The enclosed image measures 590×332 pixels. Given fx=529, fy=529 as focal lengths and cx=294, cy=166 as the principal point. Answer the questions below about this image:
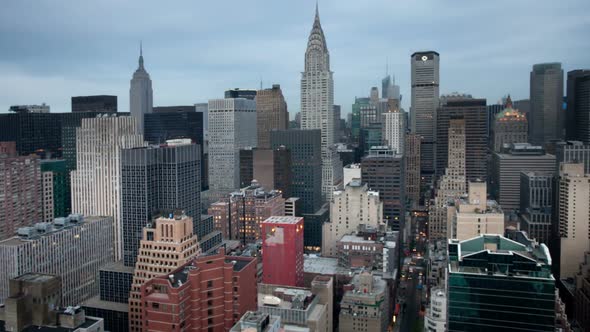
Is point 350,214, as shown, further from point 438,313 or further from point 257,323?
point 257,323

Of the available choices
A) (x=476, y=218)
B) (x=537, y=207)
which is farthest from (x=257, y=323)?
(x=537, y=207)

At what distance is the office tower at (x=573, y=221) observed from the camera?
138250 millimetres

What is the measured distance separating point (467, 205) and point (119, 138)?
303ft

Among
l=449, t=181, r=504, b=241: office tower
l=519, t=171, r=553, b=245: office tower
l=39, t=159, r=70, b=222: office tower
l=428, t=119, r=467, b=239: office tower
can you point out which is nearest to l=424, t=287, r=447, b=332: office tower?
l=449, t=181, r=504, b=241: office tower

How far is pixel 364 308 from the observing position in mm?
101750

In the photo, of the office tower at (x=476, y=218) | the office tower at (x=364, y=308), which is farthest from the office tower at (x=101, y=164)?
the office tower at (x=476, y=218)

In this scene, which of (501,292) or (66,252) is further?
(66,252)

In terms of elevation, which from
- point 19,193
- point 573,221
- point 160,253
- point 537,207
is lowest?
Answer: point 537,207

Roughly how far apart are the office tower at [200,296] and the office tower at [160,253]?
1264 centimetres

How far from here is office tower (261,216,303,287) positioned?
4291 inches

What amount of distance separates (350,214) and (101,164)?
230 feet

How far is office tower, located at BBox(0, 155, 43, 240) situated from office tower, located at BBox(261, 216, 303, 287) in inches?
2852

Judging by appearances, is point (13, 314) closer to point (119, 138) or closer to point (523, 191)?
point (119, 138)

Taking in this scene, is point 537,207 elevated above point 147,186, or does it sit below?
below
